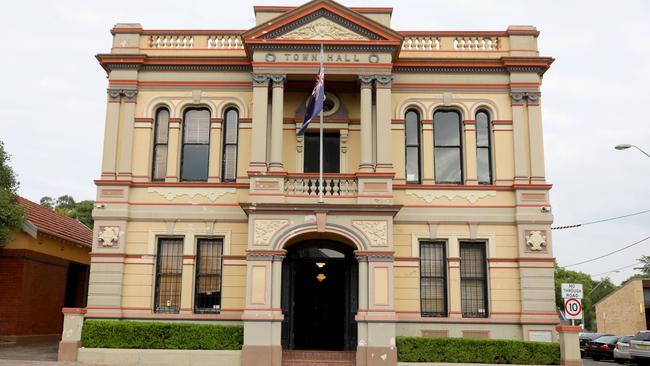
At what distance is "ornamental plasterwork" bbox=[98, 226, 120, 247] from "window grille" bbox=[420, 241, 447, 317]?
10.1 m

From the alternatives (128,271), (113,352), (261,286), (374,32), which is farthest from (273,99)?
(113,352)

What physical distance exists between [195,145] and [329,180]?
516 cm

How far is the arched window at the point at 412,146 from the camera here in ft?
74.1

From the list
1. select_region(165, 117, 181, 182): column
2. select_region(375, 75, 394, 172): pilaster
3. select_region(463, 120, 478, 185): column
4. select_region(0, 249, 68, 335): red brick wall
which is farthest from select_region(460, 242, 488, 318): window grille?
select_region(0, 249, 68, 335): red brick wall

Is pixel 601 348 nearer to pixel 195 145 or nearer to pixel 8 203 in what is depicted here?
pixel 195 145

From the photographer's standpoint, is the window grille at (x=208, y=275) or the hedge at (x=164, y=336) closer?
the hedge at (x=164, y=336)

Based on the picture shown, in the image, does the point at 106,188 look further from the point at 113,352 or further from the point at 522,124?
the point at 522,124

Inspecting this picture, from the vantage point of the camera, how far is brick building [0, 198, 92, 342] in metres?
25.0

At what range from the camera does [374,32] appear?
2188 centimetres

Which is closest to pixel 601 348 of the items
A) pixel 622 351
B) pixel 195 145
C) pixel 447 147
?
pixel 622 351

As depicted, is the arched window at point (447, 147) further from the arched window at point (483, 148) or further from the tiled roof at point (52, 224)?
the tiled roof at point (52, 224)

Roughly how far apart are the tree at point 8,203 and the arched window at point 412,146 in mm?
13741

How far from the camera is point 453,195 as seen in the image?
2217cm

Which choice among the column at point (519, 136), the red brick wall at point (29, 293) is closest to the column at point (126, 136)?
the red brick wall at point (29, 293)
